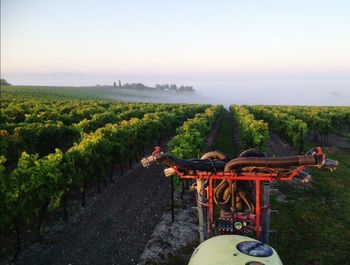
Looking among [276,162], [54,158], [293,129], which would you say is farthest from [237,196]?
[293,129]

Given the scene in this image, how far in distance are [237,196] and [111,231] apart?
1042 cm

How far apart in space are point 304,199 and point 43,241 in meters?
15.5

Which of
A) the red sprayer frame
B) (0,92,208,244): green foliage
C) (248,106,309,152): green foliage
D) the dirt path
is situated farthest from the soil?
(248,106,309,152): green foliage

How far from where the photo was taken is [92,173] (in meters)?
22.2

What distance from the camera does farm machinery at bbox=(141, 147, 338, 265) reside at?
627 cm

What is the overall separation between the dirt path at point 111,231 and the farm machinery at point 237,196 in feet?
25.4

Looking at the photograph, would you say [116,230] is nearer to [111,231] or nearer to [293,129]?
[111,231]

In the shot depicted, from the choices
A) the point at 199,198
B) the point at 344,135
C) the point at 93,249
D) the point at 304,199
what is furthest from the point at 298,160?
the point at 344,135

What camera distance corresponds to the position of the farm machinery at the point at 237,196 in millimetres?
6270

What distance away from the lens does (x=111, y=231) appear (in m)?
17.4

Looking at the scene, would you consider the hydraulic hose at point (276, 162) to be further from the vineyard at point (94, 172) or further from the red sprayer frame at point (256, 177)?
the vineyard at point (94, 172)

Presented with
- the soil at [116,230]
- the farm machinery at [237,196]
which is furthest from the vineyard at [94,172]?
the farm machinery at [237,196]

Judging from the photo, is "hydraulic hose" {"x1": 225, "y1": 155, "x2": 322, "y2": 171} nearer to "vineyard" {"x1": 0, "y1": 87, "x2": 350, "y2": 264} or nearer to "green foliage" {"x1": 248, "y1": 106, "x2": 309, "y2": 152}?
"vineyard" {"x1": 0, "y1": 87, "x2": 350, "y2": 264}

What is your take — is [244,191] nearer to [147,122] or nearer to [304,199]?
[304,199]
